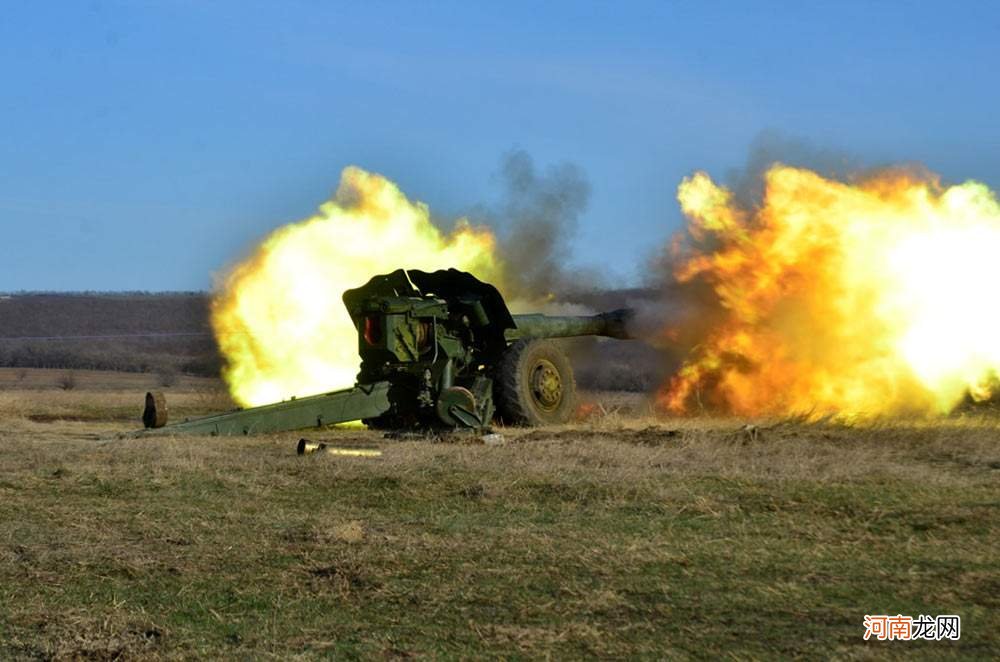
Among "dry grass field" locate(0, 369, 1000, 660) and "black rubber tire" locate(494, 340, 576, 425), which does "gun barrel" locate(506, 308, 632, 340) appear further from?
"dry grass field" locate(0, 369, 1000, 660)

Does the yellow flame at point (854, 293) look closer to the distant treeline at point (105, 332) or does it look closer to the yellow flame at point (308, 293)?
the yellow flame at point (308, 293)

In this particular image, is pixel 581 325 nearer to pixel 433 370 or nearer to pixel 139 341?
pixel 433 370

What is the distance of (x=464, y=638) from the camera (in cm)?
656

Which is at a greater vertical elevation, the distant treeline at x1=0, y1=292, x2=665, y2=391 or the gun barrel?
the distant treeline at x1=0, y1=292, x2=665, y2=391

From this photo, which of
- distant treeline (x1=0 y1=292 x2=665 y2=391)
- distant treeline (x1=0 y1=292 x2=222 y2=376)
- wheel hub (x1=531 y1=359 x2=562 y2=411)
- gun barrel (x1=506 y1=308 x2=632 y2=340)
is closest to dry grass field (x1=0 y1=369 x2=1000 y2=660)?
wheel hub (x1=531 y1=359 x2=562 y2=411)

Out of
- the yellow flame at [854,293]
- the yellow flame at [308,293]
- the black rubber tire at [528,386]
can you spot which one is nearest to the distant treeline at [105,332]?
the yellow flame at [308,293]

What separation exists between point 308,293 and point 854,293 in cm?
976

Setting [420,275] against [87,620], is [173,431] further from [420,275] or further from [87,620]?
[87,620]

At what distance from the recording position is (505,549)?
878cm

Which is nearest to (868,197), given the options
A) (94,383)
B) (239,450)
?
(239,450)

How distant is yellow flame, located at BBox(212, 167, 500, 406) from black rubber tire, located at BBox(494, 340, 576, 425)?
4107 mm

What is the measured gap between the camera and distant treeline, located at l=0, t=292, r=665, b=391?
2880cm

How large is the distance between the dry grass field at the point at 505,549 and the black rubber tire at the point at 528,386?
4.18 metres

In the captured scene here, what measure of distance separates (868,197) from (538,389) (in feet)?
20.8
